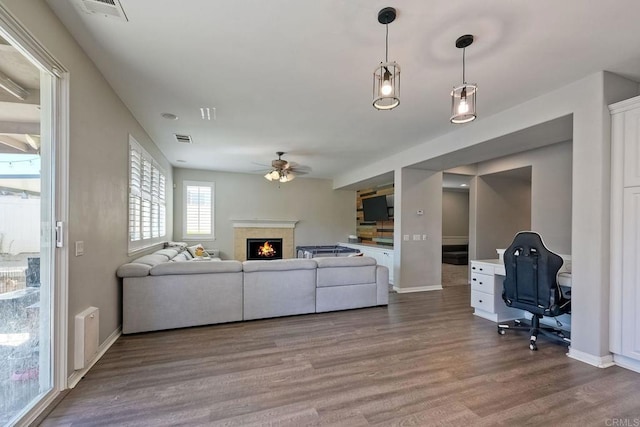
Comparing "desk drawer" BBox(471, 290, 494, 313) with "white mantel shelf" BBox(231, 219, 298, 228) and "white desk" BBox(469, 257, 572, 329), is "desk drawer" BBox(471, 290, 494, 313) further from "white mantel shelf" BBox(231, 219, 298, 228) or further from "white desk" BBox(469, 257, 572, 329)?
"white mantel shelf" BBox(231, 219, 298, 228)

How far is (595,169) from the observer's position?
112 inches

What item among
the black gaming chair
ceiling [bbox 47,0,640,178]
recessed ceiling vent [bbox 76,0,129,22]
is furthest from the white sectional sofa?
recessed ceiling vent [bbox 76,0,129,22]

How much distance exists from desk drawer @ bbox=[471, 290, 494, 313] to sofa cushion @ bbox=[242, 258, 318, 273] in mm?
2391

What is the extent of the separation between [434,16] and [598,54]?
1683mm

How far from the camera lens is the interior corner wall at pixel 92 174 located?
7.16ft

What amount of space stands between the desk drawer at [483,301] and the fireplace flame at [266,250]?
5.62 m

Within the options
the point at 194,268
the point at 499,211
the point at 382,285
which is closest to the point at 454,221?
the point at 499,211

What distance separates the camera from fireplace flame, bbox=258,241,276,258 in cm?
852

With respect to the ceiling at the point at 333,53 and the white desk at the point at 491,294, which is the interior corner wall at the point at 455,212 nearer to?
the white desk at the point at 491,294

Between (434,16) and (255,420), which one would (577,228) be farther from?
(255,420)

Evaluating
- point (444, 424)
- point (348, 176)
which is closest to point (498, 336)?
point (444, 424)

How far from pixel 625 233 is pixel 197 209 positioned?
26.4 ft

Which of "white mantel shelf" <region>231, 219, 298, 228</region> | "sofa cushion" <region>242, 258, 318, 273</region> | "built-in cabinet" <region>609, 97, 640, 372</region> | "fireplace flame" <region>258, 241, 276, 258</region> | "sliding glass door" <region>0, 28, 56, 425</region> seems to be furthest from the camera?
"fireplace flame" <region>258, 241, 276, 258</region>

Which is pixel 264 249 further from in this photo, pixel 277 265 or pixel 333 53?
pixel 333 53
